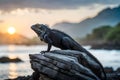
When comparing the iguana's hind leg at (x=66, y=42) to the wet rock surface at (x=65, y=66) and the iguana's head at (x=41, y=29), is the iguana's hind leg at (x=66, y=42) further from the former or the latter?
the iguana's head at (x=41, y=29)

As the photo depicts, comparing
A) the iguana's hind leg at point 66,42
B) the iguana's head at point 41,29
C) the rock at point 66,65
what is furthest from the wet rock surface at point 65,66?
the iguana's head at point 41,29

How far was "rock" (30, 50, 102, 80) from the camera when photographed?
28.5 meters

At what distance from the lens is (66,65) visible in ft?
94.1

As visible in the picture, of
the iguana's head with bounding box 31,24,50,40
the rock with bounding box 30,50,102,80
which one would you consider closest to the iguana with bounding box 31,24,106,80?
the iguana's head with bounding box 31,24,50,40

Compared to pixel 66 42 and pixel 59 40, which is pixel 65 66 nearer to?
pixel 66 42

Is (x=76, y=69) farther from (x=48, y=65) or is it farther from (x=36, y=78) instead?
(x=36, y=78)

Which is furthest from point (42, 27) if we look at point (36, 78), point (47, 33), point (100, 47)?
point (100, 47)

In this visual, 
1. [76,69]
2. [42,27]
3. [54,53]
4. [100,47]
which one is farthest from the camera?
[100,47]

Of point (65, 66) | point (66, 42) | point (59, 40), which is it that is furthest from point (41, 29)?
point (65, 66)

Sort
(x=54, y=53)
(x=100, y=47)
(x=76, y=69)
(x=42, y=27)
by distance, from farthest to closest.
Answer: (x=100, y=47) < (x=42, y=27) < (x=54, y=53) < (x=76, y=69)

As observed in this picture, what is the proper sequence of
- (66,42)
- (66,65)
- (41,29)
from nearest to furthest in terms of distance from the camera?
(66,65) < (66,42) < (41,29)

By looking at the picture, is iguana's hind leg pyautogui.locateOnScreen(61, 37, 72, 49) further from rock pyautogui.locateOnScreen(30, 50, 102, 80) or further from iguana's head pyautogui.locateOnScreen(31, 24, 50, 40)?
iguana's head pyautogui.locateOnScreen(31, 24, 50, 40)

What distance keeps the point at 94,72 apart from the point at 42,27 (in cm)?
453

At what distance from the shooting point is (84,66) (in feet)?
97.7
